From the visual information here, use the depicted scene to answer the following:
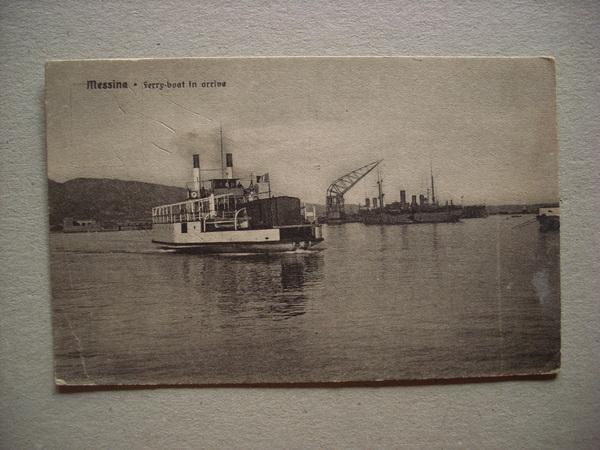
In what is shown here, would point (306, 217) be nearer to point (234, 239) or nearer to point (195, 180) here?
point (234, 239)

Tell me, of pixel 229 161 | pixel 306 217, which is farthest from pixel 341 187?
pixel 229 161

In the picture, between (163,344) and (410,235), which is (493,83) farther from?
(163,344)

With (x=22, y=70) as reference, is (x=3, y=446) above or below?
below

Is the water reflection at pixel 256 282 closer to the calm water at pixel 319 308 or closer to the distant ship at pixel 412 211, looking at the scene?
the calm water at pixel 319 308

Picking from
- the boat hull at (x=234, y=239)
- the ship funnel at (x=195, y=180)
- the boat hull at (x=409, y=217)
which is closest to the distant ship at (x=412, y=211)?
the boat hull at (x=409, y=217)

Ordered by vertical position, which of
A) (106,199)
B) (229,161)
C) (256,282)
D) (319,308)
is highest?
(229,161)

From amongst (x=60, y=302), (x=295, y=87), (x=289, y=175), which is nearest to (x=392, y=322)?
(x=289, y=175)
